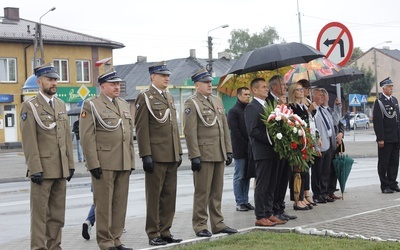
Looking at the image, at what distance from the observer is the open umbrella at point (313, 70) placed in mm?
13055

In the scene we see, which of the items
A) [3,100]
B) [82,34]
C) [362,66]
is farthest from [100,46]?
[362,66]

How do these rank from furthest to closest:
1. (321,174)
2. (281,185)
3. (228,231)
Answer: (321,174) → (281,185) → (228,231)

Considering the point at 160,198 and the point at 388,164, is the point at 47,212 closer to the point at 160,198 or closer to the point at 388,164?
the point at 160,198

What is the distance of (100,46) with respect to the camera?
2336 inches

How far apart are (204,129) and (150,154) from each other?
3.12ft

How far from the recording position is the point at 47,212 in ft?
28.2

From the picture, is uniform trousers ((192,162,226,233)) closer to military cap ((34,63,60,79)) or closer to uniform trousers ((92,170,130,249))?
uniform trousers ((92,170,130,249))

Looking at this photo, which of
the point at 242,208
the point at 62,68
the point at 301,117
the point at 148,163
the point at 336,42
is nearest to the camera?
the point at 148,163

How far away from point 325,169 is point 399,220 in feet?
10.1

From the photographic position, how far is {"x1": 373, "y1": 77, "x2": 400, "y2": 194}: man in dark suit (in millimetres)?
14258

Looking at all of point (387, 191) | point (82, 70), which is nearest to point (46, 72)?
point (387, 191)

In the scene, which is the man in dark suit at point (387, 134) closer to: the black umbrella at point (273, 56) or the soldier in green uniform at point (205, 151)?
the black umbrella at point (273, 56)

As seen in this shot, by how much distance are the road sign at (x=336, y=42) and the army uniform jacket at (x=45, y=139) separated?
6172mm

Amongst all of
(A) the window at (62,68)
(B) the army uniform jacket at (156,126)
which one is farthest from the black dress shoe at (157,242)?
(A) the window at (62,68)
